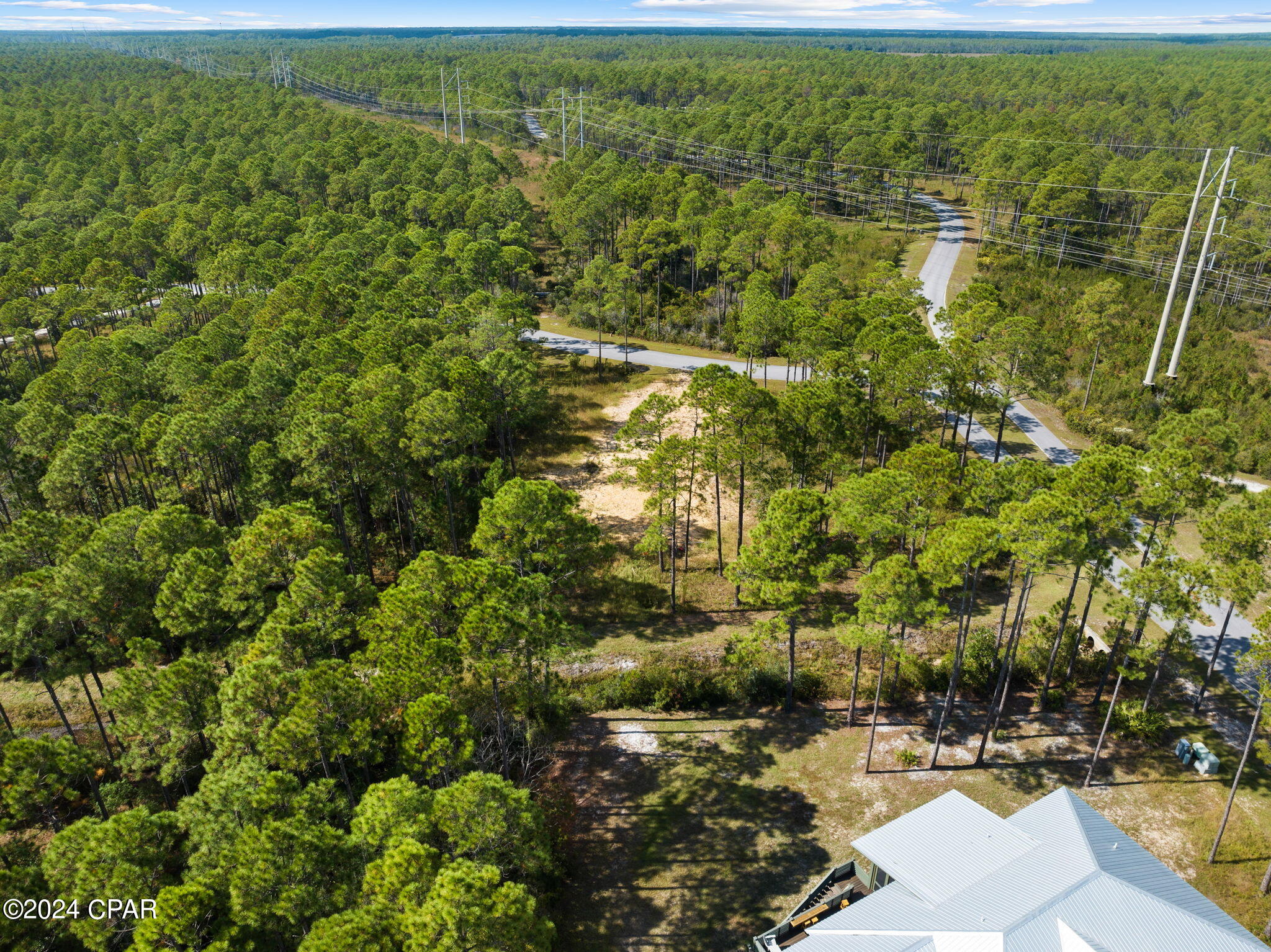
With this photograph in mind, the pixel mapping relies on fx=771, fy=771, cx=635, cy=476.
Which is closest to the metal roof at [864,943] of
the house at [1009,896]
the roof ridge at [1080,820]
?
the house at [1009,896]

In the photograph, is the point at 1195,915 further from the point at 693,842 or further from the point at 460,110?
the point at 460,110

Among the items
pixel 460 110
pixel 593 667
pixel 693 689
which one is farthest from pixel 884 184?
pixel 693 689

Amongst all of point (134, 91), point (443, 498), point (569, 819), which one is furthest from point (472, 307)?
point (134, 91)

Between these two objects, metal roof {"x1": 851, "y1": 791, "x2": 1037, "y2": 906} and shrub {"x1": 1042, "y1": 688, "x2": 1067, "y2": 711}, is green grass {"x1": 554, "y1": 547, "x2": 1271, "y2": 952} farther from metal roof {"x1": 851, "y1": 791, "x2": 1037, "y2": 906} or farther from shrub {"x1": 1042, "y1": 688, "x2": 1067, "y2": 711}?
metal roof {"x1": 851, "y1": 791, "x2": 1037, "y2": 906}

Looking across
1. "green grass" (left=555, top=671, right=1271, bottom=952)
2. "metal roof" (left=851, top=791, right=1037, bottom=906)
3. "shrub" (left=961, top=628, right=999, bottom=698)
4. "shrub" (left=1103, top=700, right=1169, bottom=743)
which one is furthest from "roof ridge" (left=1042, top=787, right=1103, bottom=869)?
"shrub" (left=961, top=628, right=999, bottom=698)

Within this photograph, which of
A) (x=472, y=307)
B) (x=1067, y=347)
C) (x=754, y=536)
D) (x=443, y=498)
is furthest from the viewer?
(x=1067, y=347)

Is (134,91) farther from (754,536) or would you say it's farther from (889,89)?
(754,536)

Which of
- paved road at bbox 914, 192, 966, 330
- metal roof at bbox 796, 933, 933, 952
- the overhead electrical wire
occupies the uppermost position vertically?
the overhead electrical wire
